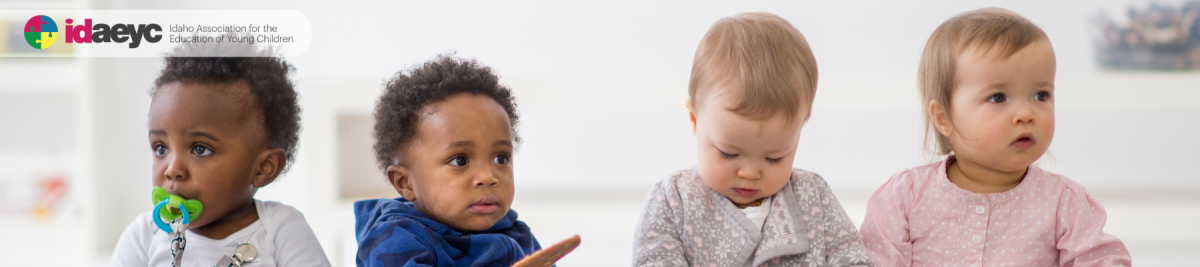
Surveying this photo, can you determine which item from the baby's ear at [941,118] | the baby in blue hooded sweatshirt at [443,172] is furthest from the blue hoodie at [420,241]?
the baby's ear at [941,118]

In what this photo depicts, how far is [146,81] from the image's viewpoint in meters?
3.64

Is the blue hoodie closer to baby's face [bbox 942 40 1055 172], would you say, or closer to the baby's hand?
the baby's hand

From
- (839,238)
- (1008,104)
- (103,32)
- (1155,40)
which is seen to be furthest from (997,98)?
(1155,40)

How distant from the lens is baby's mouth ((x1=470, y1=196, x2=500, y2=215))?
1.26 metres

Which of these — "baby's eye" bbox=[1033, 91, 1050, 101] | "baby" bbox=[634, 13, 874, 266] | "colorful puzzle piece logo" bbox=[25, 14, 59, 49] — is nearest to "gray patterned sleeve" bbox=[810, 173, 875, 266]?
"baby" bbox=[634, 13, 874, 266]

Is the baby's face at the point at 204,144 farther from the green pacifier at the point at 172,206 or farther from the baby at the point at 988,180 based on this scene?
the baby at the point at 988,180

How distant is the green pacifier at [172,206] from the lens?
1198 mm

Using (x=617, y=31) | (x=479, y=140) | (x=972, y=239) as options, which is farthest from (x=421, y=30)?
(x=972, y=239)

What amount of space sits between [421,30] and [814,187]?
2.35 meters

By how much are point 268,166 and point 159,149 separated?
6.2 inches

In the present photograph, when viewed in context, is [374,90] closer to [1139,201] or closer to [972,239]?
[972,239]

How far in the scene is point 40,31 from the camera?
179 cm

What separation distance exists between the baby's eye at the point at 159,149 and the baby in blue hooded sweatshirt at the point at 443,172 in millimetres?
313

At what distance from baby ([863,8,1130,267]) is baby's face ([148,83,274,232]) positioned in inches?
42.2
